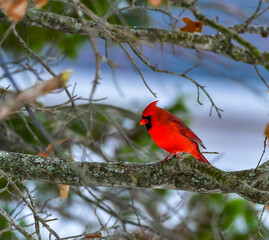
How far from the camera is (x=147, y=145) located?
3365mm

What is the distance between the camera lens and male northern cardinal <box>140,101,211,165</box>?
7.59 ft

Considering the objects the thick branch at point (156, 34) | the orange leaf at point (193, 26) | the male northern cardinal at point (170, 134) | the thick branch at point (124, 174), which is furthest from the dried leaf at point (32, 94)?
the male northern cardinal at point (170, 134)

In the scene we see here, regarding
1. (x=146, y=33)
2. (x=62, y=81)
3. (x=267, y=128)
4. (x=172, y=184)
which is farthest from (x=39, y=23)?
(x=62, y=81)

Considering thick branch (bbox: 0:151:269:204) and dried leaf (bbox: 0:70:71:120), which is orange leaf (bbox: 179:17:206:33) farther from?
dried leaf (bbox: 0:70:71:120)

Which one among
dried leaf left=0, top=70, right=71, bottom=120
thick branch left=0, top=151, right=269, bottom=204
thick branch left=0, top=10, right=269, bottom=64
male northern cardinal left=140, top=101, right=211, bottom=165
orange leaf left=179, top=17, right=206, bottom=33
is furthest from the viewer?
male northern cardinal left=140, top=101, right=211, bottom=165

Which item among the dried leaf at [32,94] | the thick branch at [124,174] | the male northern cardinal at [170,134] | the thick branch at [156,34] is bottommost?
the dried leaf at [32,94]

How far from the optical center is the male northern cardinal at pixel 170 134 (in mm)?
2314

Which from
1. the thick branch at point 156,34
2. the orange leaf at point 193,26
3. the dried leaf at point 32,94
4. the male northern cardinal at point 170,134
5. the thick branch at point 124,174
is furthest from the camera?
the male northern cardinal at point 170,134

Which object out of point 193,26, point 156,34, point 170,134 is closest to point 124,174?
point 170,134

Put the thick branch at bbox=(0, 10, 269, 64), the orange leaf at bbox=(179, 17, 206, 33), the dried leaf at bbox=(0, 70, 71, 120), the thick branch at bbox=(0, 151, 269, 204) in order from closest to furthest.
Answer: the dried leaf at bbox=(0, 70, 71, 120), the thick branch at bbox=(0, 151, 269, 204), the thick branch at bbox=(0, 10, 269, 64), the orange leaf at bbox=(179, 17, 206, 33)

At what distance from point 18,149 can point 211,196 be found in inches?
61.3

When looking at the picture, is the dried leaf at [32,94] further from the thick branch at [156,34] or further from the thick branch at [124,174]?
the thick branch at [156,34]

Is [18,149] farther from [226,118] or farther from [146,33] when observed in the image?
[226,118]

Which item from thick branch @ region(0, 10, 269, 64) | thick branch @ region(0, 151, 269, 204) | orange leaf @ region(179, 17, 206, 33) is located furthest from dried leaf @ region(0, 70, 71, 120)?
orange leaf @ region(179, 17, 206, 33)
